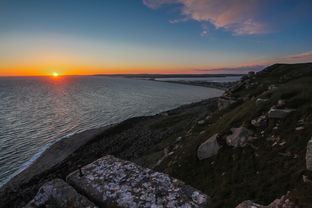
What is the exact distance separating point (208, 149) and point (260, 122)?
410 centimetres

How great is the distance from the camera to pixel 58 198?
3096 millimetres

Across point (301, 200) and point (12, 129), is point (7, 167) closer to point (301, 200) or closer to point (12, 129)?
point (12, 129)

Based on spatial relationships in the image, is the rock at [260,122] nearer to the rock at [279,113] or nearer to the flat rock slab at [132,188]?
the rock at [279,113]

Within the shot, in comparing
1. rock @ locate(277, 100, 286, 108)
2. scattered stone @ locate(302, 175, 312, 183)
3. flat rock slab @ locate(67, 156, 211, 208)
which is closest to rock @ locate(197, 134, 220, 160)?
rock @ locate(277, 100, 286, 108)

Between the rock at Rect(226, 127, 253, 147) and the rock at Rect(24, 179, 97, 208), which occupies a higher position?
the rock at Rect(24, 179, 97, 208)

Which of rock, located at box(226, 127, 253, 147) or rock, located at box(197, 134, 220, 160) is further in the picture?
rock, located at box(197, 134, 220, 160)

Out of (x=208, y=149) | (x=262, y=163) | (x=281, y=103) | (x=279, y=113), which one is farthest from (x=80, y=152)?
(x=281, y=103)

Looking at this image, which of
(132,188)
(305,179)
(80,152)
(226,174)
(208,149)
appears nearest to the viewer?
(132,188)

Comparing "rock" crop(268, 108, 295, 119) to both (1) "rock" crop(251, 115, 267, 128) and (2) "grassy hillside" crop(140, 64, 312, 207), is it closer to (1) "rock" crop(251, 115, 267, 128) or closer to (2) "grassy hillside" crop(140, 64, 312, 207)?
(2) "grassy hillside" crop(140, 64, 312, 207)

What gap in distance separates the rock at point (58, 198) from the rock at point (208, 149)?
1073 cm

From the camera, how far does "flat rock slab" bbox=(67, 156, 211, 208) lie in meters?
3.01

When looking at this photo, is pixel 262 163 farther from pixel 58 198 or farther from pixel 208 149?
pixel 58 198

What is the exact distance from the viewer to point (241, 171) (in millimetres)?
9656

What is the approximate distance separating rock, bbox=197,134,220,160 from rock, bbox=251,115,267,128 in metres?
2.96
